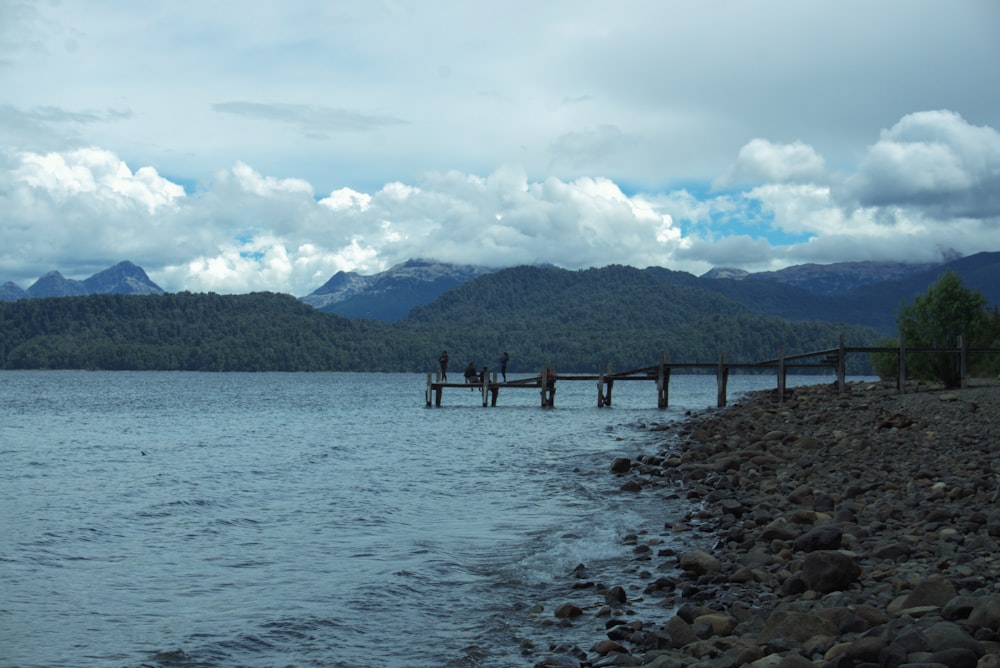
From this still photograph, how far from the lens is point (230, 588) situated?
13102 mm

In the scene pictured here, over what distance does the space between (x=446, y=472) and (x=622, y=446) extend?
853 centimetres

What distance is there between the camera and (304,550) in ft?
52.0

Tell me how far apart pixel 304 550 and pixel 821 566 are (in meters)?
9.19

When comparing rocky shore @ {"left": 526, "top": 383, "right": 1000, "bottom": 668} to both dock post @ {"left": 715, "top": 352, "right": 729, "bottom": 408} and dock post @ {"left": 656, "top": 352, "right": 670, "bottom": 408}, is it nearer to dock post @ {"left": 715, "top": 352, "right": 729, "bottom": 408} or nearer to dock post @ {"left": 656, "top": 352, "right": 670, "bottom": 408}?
dock post @ {"left": 715, "top": 352, "right": 729, "bottom": 408}

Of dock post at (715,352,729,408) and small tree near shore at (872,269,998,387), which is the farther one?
small tree near shore at (872,269,998,387)

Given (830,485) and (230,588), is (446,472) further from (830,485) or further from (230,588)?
(230,588)

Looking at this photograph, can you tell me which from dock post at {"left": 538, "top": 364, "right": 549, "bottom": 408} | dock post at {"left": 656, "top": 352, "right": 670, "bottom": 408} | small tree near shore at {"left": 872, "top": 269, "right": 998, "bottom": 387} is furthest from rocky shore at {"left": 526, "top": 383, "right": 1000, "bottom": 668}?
small tree near shore at {"left": 872, "top": 269, "right": 998, "bottom": 387}

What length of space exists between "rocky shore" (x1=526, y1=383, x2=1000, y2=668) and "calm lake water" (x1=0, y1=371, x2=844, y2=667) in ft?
2.80

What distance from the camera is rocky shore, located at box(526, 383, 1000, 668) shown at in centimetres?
766

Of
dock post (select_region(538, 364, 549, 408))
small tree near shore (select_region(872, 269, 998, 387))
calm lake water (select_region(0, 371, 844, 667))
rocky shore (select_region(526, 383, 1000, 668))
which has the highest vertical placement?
small tree near shore (select_region(872, 269, 998, 387))

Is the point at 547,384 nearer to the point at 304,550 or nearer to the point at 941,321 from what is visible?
the point at 941,321

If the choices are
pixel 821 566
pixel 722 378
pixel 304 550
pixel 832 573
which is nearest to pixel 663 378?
pixel 722 378

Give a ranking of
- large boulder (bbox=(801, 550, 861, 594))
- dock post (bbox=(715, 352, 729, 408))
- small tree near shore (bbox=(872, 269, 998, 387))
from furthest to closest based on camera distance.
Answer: small tree near shore (bbox=(872, 269, 998, 387)) → dock post (bbox=(715, 352, 729, 408)) → large boulder (bbox=(801, 550, 861, 594))

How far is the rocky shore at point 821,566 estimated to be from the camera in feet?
25.1
